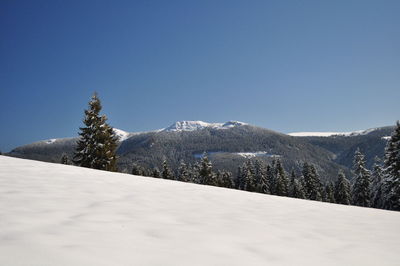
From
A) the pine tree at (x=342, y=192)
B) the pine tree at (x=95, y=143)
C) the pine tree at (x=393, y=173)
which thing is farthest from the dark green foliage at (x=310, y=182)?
the pine tree at (x=95, y=143)

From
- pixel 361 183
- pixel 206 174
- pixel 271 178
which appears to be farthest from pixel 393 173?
pixel 271 178

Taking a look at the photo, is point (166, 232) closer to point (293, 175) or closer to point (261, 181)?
point (261, 181)

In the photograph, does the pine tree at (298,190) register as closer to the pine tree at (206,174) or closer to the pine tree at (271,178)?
the pine tree at (271,178)

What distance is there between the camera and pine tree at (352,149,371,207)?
37.6 metres

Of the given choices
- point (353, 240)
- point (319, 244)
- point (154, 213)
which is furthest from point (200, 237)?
point (353, 240)

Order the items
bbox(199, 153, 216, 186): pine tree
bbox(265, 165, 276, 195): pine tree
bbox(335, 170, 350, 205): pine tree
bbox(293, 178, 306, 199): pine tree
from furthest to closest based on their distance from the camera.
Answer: bbox(265, 165, 276, 195): pine tree
bbox(293, 178, 306, 199): pine tree
bbox(335, 170, 350, 205): pine tree
bbox(199, 153, 216, 186): pine tree

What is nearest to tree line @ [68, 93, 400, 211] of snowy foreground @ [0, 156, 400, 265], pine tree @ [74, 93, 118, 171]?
pine tree @ [74, 93, 118, 171]

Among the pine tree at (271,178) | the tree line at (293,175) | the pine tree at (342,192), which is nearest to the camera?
the tree line at (293,175)

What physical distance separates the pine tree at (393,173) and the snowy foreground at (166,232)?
22.9m

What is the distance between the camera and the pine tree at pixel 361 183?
3762 centimetres

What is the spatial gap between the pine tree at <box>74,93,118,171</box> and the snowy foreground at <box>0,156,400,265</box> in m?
20.1

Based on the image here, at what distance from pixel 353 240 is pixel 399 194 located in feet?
81.4

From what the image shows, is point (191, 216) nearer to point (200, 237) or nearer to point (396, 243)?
point (200, 237)

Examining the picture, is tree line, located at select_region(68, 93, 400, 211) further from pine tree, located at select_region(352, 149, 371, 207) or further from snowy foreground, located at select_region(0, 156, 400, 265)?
snowy foreground, located at select_region(0, 156, 400, 265)
